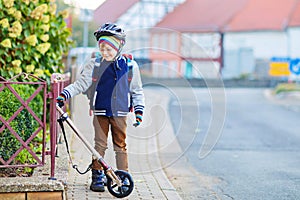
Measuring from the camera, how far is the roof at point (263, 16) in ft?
177

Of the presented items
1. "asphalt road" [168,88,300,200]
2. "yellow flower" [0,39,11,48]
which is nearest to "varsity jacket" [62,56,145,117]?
"asphalt road" [168,88,300,200]

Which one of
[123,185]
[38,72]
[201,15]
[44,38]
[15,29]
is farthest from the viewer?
A: [201,15]

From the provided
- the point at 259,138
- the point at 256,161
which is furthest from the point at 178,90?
the point at 256,161

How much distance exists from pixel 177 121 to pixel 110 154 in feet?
28.0

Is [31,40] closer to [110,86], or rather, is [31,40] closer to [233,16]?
[110,86]

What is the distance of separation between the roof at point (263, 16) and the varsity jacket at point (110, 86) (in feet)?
159

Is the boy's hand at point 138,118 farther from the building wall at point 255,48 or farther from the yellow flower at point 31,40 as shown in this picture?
the building wall at point 255,48

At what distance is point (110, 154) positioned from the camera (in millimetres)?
6488

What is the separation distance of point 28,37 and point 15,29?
398 millimetres

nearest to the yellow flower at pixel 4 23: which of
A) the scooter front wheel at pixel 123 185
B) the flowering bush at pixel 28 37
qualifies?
the flowering bush at pixel 28 37

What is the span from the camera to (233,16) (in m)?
54.8

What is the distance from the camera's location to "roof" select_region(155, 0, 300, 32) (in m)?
53.2

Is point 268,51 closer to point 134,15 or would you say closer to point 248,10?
point 248,10

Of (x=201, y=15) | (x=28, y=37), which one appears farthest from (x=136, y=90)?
(x=201, y=15)
